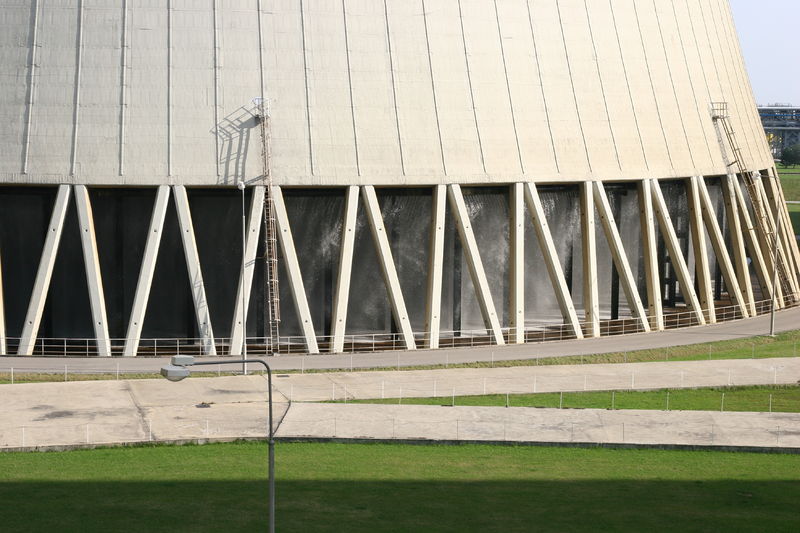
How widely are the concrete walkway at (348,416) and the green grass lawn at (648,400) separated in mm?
835

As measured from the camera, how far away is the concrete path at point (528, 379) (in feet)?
141

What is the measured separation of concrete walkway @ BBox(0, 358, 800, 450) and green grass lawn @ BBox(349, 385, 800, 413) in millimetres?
835

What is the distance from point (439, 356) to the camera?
4956cm

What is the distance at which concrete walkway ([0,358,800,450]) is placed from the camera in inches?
1430

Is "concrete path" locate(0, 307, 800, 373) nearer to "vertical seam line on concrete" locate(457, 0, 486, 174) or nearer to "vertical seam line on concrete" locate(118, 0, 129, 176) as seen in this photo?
"vertical seam line on concrete" locate(118, 0, 129, 176)

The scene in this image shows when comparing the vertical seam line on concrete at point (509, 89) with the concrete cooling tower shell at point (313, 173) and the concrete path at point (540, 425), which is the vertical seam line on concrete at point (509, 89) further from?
the concrete path at point (540, 425)

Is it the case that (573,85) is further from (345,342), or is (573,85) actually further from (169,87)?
(169,87)

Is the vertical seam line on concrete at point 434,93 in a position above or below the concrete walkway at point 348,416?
above

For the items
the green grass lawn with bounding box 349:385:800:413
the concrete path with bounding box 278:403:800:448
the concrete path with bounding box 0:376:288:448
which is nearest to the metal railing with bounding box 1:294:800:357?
the concrete path with bounding box 0:376:288:448
